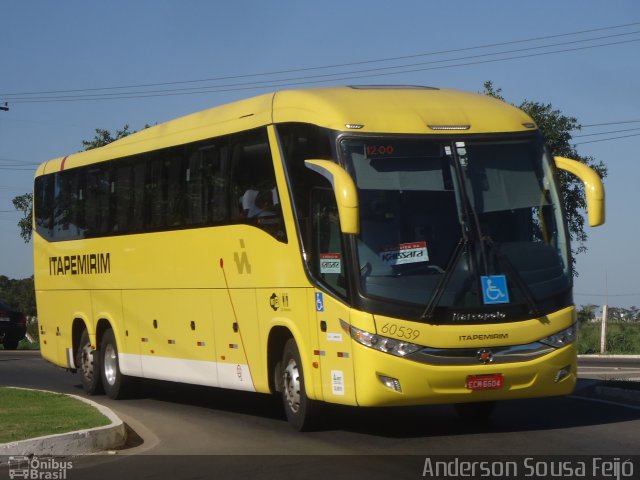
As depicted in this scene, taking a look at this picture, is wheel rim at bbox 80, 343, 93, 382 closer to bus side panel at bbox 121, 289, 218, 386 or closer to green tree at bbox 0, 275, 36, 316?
bus side panel at bbox 121, 289, 218, 386

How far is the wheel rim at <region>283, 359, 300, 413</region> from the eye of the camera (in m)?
13.2

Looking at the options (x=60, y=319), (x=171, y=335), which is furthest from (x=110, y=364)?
(x=171, y=335)

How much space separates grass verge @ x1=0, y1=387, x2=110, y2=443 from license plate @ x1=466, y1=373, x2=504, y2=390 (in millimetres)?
3959

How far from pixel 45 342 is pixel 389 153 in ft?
36.5

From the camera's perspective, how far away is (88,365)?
19375 millimetres

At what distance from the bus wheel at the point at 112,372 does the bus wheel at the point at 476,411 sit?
654 cm

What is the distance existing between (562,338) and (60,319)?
35.7ft

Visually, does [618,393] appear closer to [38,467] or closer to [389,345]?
[389,345]

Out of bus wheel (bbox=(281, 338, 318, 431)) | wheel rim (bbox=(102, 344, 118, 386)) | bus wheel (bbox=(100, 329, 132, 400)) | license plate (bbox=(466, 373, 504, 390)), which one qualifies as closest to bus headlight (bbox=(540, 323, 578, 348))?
license plate (bbox=(466, 373, 504, 390))

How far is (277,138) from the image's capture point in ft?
44.3

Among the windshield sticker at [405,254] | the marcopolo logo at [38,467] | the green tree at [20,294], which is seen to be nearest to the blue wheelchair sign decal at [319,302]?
the windshield sticker at [405,254]

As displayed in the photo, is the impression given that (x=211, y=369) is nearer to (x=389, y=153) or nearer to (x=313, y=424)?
(x=313, y=424)

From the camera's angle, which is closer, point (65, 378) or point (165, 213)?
point (165, 213)

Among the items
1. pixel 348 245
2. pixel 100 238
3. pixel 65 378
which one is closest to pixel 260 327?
pixel 348 245
